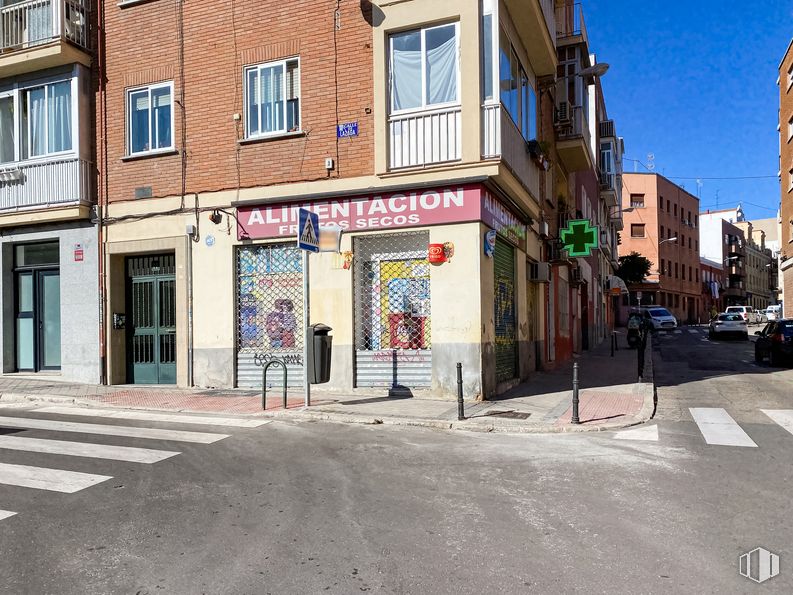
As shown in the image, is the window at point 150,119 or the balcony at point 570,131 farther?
the balcony at point 570,131

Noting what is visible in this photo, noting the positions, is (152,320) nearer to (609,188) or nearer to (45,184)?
(45,184)

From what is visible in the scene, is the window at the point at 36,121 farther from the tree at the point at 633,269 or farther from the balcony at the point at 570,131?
the tree at the point at 633,269

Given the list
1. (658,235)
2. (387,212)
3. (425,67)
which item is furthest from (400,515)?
(658,235)

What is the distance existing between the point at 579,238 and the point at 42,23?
Result: 46.6 feet

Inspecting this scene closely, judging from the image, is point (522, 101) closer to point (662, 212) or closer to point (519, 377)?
point (519, 377)

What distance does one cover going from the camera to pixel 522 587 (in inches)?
135

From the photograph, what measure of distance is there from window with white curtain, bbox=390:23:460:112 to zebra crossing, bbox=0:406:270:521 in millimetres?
6265

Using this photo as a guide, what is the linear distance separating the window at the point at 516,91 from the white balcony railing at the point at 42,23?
29.7ft

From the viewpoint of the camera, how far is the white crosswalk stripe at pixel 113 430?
7457 millimetres

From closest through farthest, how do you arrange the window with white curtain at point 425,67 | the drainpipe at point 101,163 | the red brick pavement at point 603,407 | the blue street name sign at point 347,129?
the red brick pavement at point 603,407
the window with white curtain at point 425,67
the blue street name sign at point 347,129
the drainpipe at point 101,163

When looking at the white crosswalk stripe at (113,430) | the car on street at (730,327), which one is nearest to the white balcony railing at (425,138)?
the white crosswalk stripe at (113,430)

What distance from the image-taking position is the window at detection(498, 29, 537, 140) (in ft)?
37.4

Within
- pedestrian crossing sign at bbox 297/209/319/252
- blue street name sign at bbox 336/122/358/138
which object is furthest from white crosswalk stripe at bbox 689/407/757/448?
blue street name sign at bbox 336/122/358/138

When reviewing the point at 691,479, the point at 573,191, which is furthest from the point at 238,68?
the point at 573,191
